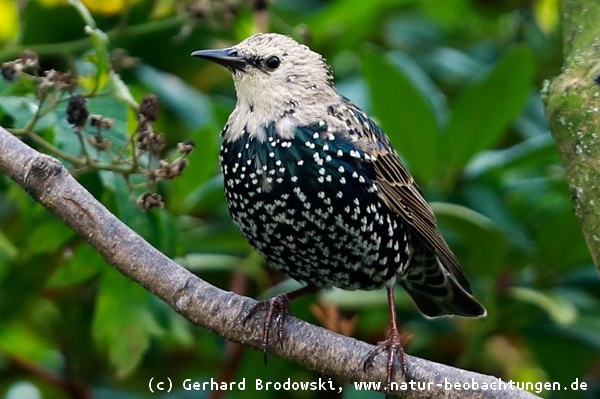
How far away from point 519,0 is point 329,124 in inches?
82.8

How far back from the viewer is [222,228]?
4.11 metres

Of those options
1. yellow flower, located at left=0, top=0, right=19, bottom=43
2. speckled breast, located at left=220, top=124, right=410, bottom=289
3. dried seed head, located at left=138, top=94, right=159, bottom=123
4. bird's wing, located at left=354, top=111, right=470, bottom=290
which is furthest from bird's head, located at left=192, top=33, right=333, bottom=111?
yellow flower, located at left=0, top=0, right=19, bottom=43

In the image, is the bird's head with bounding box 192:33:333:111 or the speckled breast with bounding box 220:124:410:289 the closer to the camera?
the speckled breast with bounding box 220:124:410:289

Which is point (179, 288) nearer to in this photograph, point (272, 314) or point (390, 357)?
point (272, 314)

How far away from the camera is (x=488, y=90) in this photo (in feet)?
12.5

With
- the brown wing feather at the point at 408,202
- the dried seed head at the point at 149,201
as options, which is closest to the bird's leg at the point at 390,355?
the brown wing feather at the point at 408,202

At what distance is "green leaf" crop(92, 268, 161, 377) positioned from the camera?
326 centimetres

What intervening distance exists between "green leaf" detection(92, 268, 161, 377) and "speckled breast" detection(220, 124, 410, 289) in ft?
1.30

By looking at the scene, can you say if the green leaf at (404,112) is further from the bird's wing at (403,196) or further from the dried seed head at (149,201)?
the dried seed head at (149,201)

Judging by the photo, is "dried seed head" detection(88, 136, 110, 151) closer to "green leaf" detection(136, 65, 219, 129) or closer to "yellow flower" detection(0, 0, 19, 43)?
"green leaf" detection(136, 65, 219, 129)

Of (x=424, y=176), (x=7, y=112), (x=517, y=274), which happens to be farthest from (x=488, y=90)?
(x=7, y=112)

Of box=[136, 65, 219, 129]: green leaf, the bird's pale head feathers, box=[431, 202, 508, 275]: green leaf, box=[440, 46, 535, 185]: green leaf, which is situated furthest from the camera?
box=[136, 65, 219, 129]: green leaf

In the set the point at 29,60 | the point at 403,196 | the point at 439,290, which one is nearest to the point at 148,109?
the point at 29,60

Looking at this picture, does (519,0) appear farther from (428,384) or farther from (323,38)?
(428,384)
